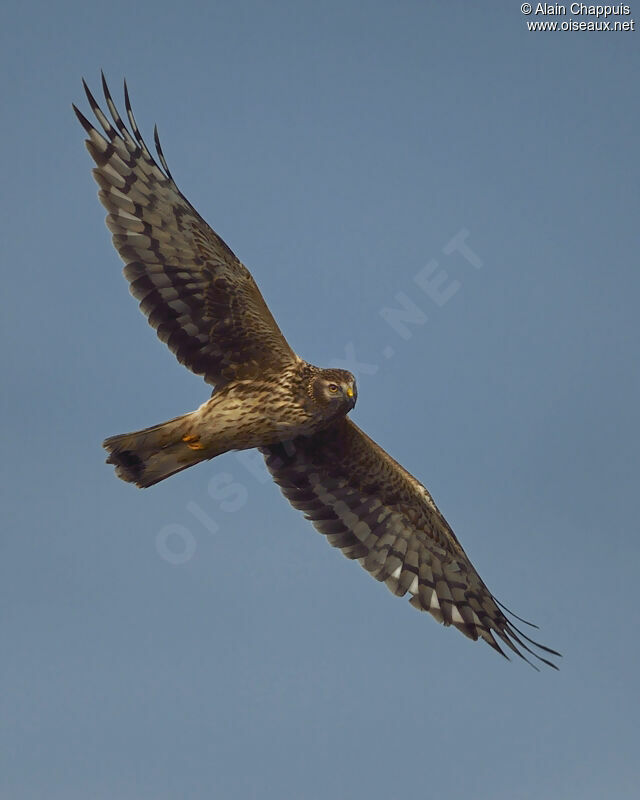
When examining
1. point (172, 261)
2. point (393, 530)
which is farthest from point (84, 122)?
point (393, 530)

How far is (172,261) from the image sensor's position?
1216 centimetres

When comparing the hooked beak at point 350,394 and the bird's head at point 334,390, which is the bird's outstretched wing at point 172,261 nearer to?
the bird's head at point 334,390

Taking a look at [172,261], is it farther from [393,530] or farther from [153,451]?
[393,530]

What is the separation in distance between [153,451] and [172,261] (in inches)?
71.0

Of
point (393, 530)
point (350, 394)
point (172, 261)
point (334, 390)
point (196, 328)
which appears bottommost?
point (393, 530)

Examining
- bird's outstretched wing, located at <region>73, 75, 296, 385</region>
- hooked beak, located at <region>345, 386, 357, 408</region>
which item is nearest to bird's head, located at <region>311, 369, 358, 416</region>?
hooked beak, located at <region>345, 386, 357, 408</region>

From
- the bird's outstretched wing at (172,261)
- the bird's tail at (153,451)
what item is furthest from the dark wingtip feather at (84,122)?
the bird's tail at (153,451)

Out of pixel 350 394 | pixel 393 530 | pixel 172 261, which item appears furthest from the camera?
pixel 393 530

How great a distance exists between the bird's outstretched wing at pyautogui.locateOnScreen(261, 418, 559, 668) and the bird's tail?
1.55 meters

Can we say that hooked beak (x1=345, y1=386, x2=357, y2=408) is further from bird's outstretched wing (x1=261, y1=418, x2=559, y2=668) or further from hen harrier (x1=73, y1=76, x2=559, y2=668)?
bird's outstretched wing (x1=261, y1=418, x2=559, y2=668)

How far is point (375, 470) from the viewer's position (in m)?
13.6

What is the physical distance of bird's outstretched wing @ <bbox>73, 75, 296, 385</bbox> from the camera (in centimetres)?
1207

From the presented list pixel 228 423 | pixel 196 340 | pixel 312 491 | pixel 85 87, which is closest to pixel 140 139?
pixel 85 87

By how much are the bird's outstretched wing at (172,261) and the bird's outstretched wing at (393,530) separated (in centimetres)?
164
